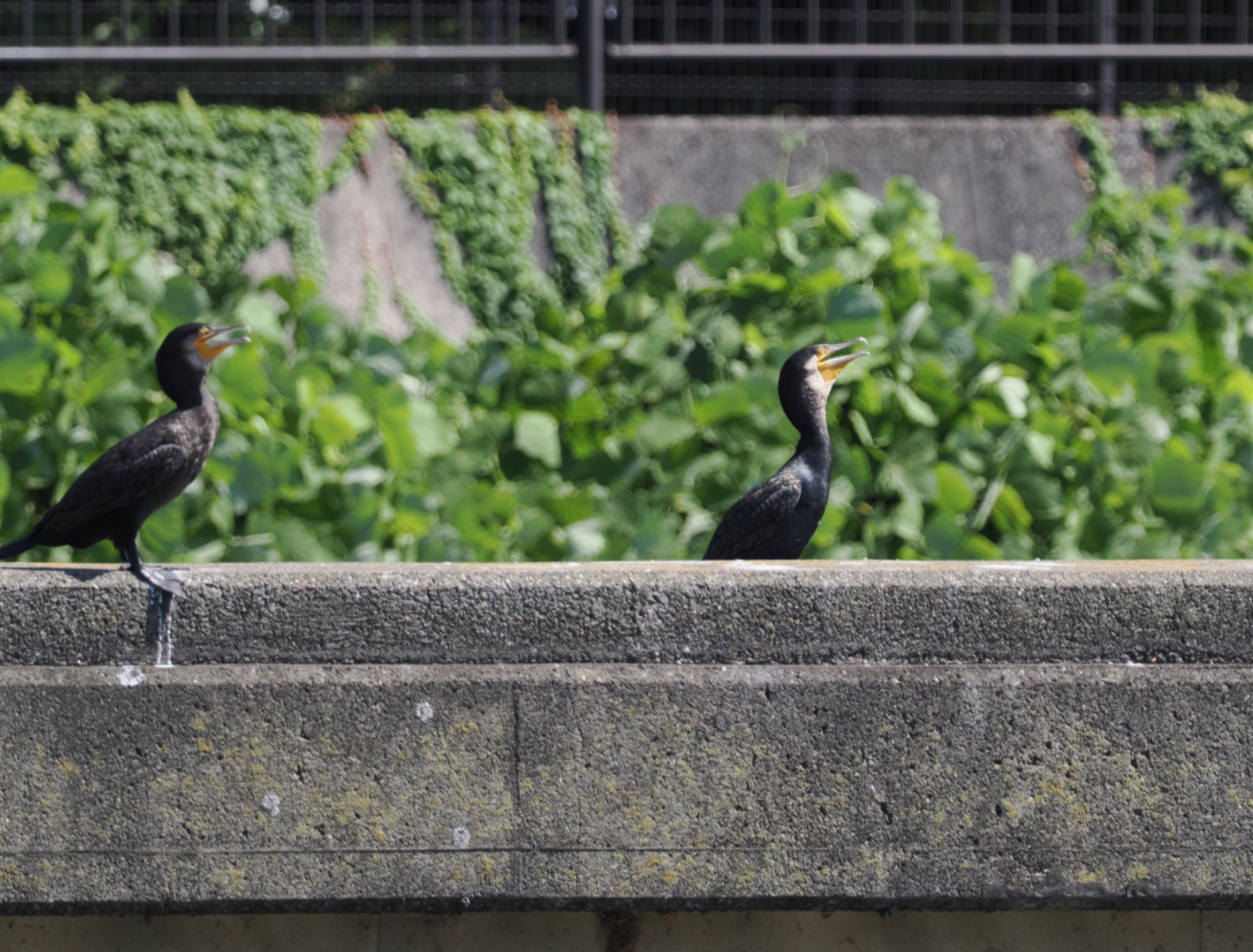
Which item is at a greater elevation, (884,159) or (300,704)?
(884,159)

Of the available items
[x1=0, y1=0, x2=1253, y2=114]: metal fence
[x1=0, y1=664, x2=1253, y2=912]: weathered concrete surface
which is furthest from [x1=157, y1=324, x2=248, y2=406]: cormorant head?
[x1=0, y1=0, x2=1253, y2=114]: metal fence

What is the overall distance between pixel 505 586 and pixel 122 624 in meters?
0.65

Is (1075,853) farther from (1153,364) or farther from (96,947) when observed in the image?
(1153,364)

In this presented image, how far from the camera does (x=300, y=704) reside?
2451mm

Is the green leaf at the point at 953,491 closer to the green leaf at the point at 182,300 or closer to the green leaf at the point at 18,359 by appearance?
the green leaf at the point at 182,300

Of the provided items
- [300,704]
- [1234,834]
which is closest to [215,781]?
[300,704]

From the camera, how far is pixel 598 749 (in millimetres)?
2461

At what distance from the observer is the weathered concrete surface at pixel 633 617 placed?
98.2 inches

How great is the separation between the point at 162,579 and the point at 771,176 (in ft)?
17.9

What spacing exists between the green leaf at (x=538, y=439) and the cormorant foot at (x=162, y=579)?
6.43ft

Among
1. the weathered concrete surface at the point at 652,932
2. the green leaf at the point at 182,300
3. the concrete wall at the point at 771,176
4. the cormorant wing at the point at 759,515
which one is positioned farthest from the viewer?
the concrete wall at the point at 771,176

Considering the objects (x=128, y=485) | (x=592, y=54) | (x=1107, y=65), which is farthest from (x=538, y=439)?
(x=1107, y=65)

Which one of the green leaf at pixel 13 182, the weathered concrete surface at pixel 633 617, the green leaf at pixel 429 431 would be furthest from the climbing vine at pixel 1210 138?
the weathered concrete surface at pixel 633 617

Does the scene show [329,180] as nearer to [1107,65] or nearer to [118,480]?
[1107,65]
